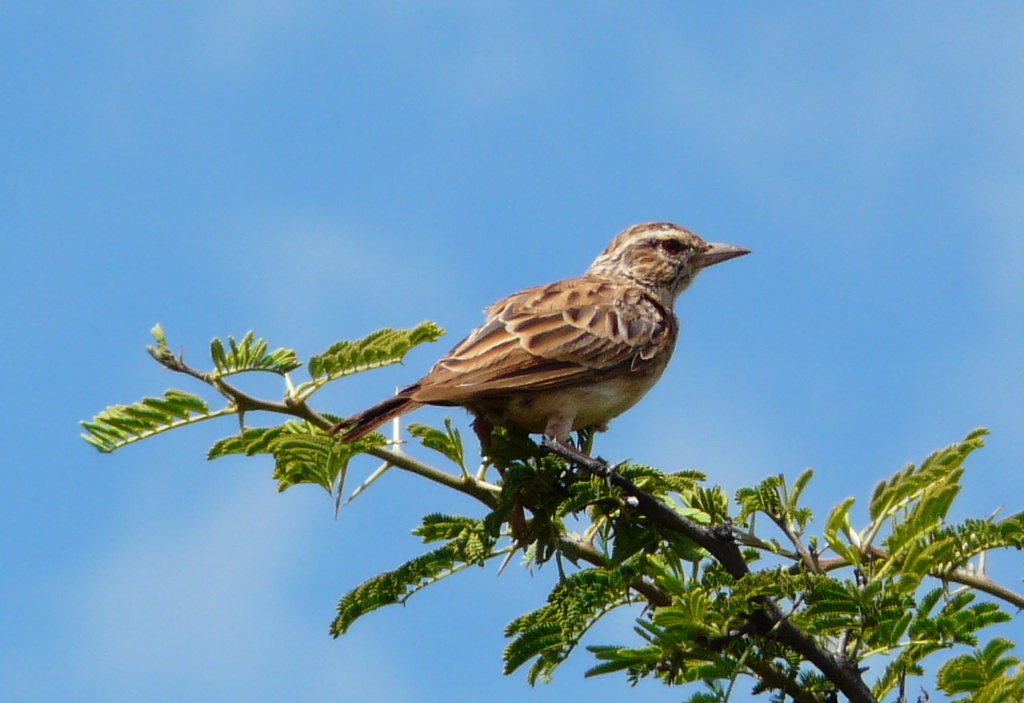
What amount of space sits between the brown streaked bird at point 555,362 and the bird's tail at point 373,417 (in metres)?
0.01

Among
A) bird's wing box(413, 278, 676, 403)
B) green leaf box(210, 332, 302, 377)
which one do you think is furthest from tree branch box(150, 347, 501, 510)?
bird's wing box(413, 278, 676, 403)

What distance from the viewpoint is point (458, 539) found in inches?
207

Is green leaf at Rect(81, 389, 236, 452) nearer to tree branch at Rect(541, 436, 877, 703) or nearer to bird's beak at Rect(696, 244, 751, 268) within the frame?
tree branch at Rect(541, 436, 877, 703)

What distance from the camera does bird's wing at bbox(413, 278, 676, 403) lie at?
6934mm

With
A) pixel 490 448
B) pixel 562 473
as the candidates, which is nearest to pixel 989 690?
pixel 562 473

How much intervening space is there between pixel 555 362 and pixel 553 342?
8.8 inches

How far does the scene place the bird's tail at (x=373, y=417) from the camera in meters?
5.16

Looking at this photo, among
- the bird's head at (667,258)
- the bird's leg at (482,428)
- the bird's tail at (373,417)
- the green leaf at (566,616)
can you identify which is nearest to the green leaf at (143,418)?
the bird's tail at (373,417)

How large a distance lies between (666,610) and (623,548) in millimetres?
834

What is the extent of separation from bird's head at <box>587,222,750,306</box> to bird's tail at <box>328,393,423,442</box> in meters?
4.37

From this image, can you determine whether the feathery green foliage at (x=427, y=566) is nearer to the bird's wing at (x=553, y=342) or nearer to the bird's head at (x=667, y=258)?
the bird's wing at (x=553, y=342)

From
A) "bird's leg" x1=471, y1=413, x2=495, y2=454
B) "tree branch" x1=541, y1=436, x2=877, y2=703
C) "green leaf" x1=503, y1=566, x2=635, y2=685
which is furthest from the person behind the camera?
"bird's leg" x1=471, y1=413, x2=495, y2=454

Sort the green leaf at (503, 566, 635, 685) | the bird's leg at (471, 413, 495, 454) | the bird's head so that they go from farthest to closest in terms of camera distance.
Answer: the bird's head
the bird's leg at (471, 413, 495, 454)
the green leaf at (503, 566, 635, 685)

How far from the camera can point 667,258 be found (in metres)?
10.4
